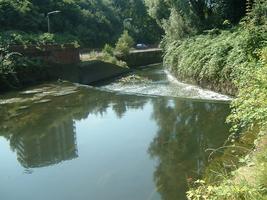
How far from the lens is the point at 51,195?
311 inches

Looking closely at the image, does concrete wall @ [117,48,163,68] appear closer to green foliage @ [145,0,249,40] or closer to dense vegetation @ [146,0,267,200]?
dense vegetation @ [146,0,267,200]

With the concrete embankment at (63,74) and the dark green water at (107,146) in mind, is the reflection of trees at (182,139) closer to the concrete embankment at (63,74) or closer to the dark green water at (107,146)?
the dark green water at (107,146)

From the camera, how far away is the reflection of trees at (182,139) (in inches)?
317

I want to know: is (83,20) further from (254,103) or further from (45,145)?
(254,103)

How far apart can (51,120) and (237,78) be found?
609cm

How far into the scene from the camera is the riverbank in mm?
5043

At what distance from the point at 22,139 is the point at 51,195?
4.75 metres

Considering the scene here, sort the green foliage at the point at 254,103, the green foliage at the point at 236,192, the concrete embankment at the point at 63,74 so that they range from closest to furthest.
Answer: the green foliage at the point at 236,192
the green foliage at the point at 254,103
the concrete embankment at the point at 63,74

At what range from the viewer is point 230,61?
51.0ft

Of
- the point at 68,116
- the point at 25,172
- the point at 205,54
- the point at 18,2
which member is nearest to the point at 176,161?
the point at 25,172

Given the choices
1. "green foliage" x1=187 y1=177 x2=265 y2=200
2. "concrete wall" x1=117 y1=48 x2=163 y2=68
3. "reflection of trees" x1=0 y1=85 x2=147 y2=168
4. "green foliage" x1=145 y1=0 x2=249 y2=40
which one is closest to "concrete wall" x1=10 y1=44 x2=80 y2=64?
"reflection of trees" x1=0 y1=85 x2=147 y2=168

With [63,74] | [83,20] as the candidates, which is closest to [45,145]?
[63,74]

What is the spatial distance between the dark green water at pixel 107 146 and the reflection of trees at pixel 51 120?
0.09ft

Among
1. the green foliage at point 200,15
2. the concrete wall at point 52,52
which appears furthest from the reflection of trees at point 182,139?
the concrete wall at point 52,52
